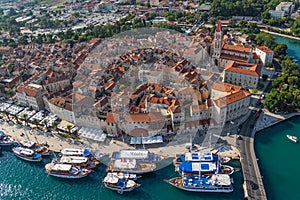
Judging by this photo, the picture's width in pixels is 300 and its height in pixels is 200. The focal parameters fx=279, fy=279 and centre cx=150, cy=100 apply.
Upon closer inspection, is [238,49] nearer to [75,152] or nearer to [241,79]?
[241,79]

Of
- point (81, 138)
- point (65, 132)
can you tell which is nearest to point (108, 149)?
point (81, 138)

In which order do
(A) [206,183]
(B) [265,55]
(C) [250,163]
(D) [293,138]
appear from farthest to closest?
(B) [265,55] < (D) [293,138] < (C) [250,163] < (A) [206,183]

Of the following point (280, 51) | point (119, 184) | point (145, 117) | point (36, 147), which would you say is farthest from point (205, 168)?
point (280, 51)

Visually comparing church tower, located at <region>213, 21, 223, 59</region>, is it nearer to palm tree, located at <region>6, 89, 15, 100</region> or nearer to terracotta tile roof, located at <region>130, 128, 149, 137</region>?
terracotta tile roof, located at <region>130, 128, 149, 137</region>

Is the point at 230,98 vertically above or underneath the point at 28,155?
above

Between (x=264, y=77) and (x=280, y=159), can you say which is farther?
(x=264, y=77)

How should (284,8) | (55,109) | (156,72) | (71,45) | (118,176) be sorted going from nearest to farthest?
(118,176)
(55,109)
(156,72)
(71,45)
(284,8)

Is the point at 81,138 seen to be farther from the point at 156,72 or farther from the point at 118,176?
the point at 156,72

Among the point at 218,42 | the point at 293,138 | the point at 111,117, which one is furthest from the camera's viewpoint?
the point at 218,42
